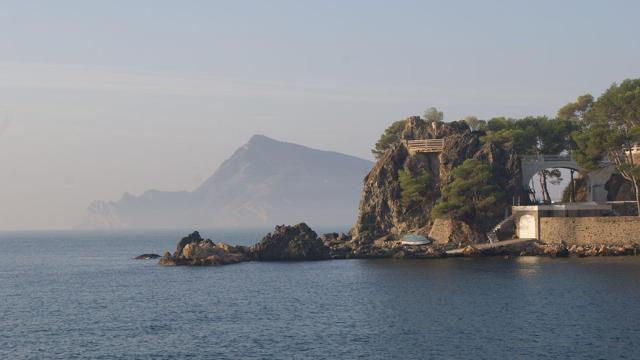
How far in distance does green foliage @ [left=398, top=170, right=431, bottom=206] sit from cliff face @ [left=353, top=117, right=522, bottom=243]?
1.10m

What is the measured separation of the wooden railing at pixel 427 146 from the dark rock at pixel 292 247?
20492 millimetres

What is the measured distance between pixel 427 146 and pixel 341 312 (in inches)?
2457

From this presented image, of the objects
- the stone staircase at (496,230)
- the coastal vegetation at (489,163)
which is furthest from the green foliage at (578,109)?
the stone staircase at (496,230)

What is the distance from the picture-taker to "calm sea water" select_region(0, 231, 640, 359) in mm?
59719

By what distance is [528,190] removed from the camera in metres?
131

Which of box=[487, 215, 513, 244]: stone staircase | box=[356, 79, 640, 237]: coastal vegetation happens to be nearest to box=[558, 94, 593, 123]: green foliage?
box=[356, 79, 640, 237]: coastal vegetation

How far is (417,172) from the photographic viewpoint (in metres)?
134

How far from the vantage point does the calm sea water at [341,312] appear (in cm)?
5972

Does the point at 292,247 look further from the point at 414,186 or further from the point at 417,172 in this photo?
the point at 417,172

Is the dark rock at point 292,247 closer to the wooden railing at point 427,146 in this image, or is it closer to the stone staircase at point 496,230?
the wooden railing at point 427,146

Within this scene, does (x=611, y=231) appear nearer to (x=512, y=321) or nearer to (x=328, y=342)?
(x=512, y=321)

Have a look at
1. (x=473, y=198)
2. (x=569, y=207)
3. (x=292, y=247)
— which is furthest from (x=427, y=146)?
(x=292, y=247)

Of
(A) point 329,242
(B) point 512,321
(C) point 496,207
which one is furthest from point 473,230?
(B) point 512,321

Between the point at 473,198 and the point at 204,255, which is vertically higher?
the point at 473,198
